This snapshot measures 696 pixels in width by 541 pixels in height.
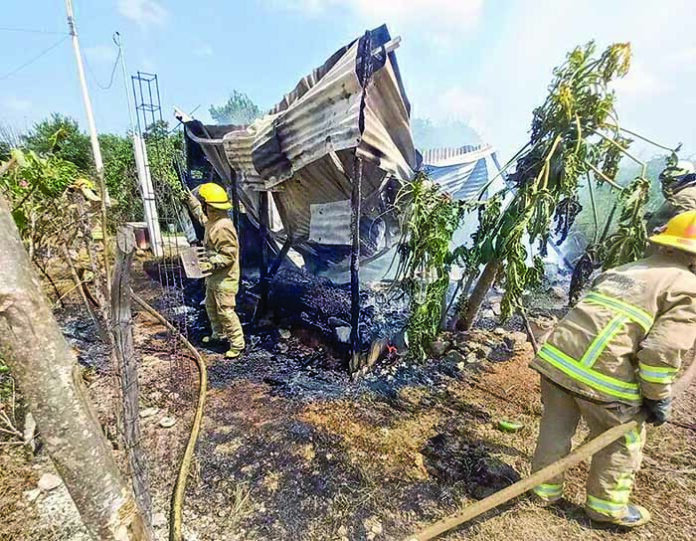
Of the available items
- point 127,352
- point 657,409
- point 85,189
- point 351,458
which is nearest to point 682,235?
point 657,409

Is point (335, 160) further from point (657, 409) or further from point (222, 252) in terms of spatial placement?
point (657, 409)

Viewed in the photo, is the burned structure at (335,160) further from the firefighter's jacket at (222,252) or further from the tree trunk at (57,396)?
the tree trunk at (57,396)

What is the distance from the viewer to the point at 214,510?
2.13 metres

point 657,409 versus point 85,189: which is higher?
point 85,189

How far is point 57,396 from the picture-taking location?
863 mm

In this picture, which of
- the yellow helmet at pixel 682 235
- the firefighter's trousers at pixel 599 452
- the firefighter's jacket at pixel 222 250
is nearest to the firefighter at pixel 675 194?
the yellow helmet at pixel 682 235

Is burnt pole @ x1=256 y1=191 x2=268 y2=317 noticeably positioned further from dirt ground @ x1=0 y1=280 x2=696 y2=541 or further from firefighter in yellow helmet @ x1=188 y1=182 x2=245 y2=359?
dirt ground @ x1=0 y1=280 x2=696 y2=541

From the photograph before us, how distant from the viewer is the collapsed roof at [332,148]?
10.5 feet

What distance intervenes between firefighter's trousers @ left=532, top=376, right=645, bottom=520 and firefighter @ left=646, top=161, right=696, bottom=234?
5.09 feet

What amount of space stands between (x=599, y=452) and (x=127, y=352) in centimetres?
264

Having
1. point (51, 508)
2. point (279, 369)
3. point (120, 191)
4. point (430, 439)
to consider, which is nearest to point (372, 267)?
point (279, 369)

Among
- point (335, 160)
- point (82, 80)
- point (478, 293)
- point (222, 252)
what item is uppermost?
point (82, 80)

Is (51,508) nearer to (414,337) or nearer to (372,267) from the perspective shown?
(414,337)

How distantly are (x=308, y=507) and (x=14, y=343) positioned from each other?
1999 mm
